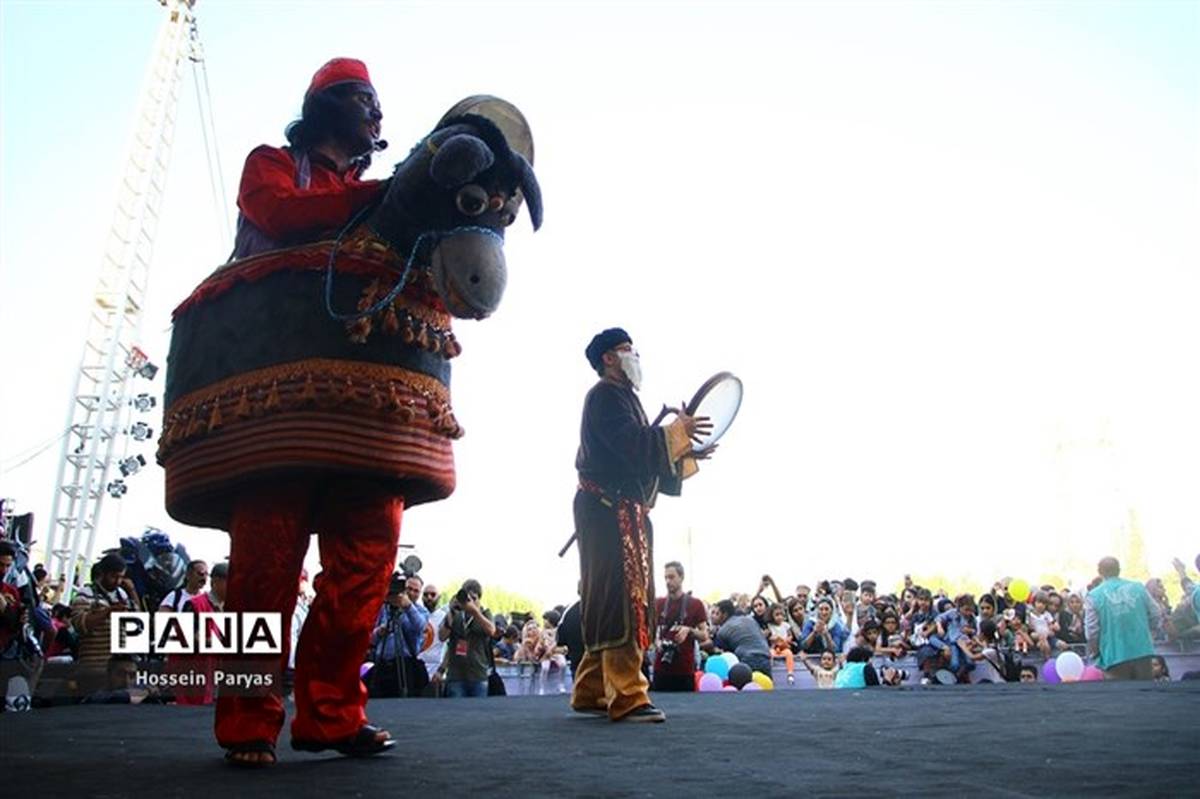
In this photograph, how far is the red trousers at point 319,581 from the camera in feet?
8.90

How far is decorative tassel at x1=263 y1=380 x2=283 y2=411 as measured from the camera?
2.59 m

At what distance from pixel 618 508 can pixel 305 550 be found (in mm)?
2676

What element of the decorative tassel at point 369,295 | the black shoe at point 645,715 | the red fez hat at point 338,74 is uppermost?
the red fez hat at point 338,74

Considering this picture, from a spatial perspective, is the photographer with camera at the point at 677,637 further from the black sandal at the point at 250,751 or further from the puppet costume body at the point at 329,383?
the black sandal at the point at 250,751

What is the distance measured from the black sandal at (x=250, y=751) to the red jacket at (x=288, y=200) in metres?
1.27

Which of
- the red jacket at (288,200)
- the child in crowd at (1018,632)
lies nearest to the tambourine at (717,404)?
the red jacket at (288,200)

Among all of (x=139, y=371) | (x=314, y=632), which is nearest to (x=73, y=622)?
(x=314, y=632)

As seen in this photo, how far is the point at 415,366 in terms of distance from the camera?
2773 millimetres

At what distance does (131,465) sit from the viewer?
27.3 m

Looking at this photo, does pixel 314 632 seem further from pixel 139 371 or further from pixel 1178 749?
pixel 139 371

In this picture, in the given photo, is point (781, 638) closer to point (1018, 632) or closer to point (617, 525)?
point (1018, 632)

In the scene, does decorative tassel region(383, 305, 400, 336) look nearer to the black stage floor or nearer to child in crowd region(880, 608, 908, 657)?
the black stage floor

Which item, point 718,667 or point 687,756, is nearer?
point 687,756

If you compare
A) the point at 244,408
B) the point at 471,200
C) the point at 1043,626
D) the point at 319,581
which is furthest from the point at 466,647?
the point at 471,200
